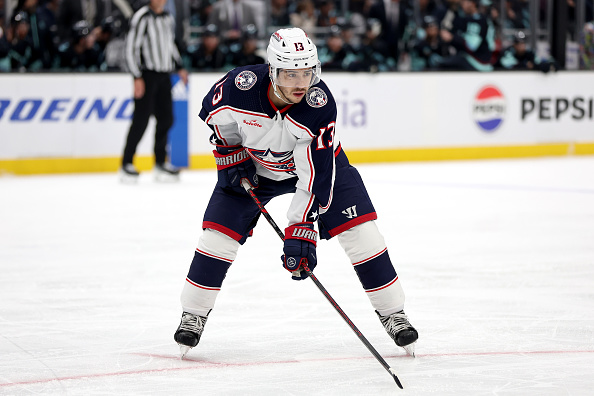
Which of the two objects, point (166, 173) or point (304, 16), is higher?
point (304, 16)

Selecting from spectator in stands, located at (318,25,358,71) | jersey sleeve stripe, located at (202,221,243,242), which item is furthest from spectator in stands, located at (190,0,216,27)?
jersey sleeve stripe, located at (202,221,243,242)

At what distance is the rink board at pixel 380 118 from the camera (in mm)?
8109

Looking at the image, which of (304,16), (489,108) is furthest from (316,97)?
(304,16)

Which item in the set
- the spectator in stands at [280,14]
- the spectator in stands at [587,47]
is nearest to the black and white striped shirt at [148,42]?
the spectator in stands at [280,14]

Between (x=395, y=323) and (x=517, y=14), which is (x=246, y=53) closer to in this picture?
(x=517, y=14)

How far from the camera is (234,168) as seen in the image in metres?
2.76

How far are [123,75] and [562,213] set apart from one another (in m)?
4.37

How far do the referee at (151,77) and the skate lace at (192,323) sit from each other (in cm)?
496

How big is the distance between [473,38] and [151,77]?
4.03 metres

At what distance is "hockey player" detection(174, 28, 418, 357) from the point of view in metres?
2.54

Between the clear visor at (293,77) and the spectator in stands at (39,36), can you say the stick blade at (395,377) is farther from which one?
the spectator in stands at (39,36)

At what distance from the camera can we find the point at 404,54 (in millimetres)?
10461

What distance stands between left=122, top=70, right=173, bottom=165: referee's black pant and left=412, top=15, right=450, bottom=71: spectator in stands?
3.42 meters

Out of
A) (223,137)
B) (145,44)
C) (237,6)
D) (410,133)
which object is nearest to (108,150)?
(145,44)
